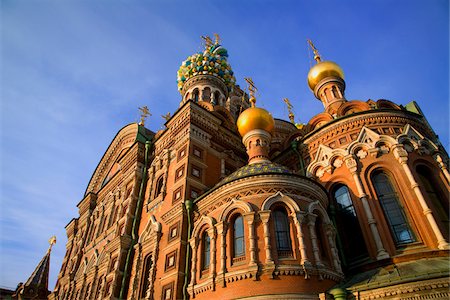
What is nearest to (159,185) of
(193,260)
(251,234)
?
(193,260)

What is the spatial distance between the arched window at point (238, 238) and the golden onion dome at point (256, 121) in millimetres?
4584

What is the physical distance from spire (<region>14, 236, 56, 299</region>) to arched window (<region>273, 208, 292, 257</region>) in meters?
21.2

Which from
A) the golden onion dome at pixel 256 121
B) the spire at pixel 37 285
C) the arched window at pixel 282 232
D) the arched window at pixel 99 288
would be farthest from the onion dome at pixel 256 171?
the spire at pixel 37 285

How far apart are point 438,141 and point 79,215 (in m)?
19.0

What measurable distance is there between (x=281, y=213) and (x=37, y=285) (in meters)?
21.5

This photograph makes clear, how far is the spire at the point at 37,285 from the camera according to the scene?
22.3 meters

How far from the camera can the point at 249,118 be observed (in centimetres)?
1284

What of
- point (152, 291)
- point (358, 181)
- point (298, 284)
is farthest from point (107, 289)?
point (358, 181)

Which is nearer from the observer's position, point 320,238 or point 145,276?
point 320,238

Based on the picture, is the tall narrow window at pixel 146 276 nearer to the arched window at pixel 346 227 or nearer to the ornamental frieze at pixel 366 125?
the arched window at pixel 346 227

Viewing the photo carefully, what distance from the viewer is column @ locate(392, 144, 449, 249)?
8625mm

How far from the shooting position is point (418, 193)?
9422mm

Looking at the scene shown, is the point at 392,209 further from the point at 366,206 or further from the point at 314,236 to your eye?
the point at 314,236

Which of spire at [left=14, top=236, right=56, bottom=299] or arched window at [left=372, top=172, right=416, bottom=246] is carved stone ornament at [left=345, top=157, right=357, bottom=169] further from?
spire at [left=14, top=236, right=56, bottom=299]
